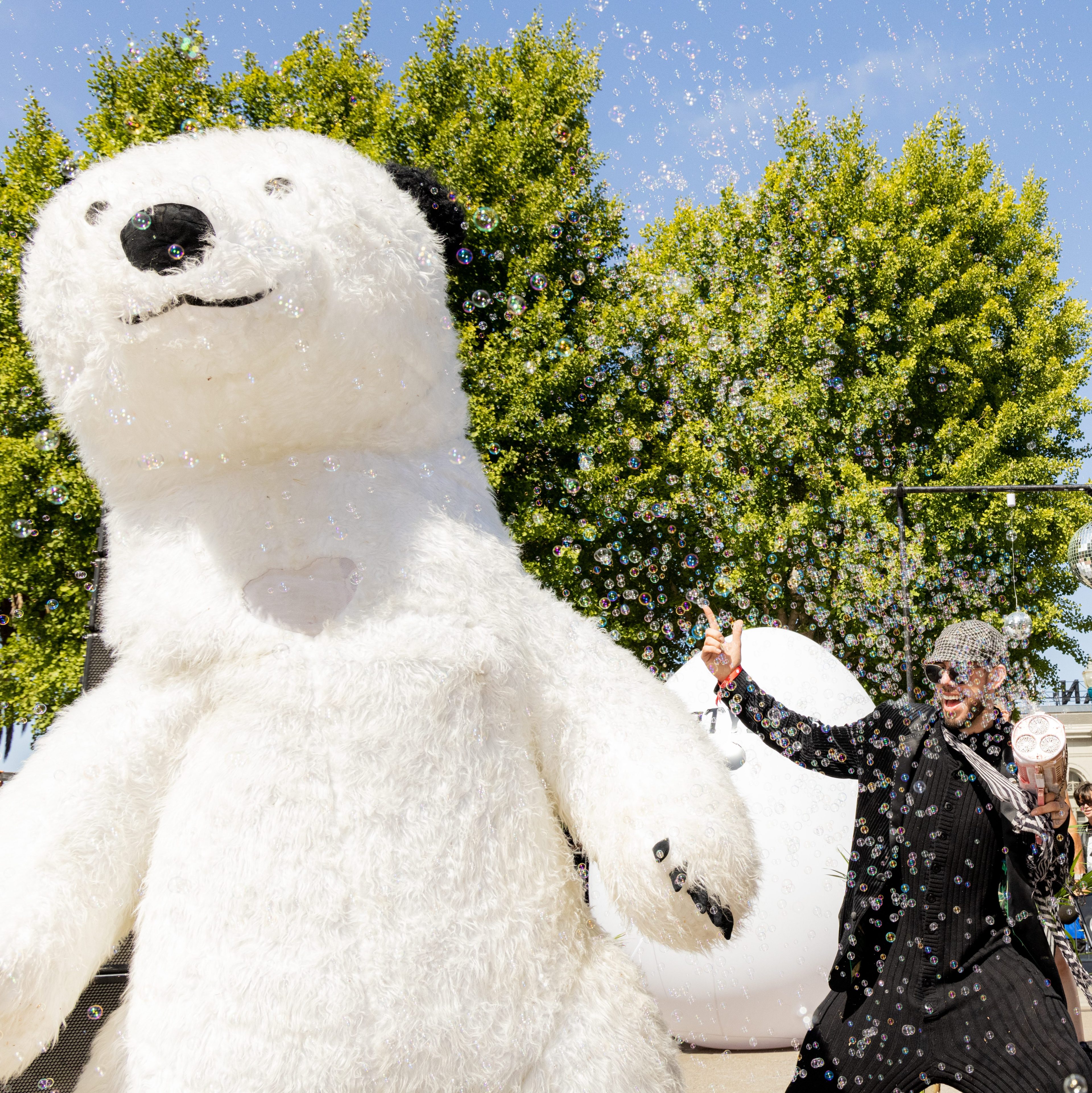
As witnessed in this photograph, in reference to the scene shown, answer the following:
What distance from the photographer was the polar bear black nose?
1.89 metres

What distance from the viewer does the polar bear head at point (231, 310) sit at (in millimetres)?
1934

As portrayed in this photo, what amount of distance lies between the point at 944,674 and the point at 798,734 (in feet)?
1.74

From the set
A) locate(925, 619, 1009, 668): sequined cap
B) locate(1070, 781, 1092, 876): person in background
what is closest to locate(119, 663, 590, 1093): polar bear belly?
locate(925, 619, 1009, 668): sequined cap

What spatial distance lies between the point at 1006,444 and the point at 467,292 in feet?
24.4

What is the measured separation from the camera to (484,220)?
3.06m

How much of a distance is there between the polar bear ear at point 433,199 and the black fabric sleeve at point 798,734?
69.8 inches

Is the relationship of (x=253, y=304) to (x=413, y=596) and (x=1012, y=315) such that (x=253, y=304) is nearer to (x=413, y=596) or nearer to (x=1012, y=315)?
(x=413, y=596)

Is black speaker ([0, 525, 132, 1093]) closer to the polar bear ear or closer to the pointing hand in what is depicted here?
the polar bear ear

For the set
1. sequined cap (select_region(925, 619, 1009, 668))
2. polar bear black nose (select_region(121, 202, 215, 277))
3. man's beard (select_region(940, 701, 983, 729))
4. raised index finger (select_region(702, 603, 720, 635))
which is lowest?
man's beard (select_region(940, 701, 983, 729))

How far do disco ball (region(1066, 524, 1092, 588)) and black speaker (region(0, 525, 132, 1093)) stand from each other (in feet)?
23.1

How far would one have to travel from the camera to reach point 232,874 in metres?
1.82

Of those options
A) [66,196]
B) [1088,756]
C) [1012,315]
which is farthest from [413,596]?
[1088,756]

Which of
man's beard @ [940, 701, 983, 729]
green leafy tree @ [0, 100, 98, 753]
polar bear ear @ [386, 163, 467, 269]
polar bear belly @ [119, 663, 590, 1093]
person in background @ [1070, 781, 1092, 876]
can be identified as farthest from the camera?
green leafy tree @ [0, 100, 98, 753]

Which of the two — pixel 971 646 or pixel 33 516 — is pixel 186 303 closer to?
pixel 971 646
